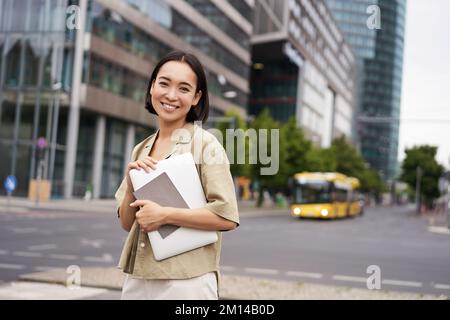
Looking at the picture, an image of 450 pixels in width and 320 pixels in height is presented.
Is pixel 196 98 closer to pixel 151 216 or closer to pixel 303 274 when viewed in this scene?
pixel 151 216

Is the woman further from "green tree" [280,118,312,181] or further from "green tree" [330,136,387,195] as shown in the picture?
"green tree" [330,136,387,195]

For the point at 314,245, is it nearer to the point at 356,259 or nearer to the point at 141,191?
the point at 356,259

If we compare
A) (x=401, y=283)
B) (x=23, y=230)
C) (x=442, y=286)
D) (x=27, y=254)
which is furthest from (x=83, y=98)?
(x=442, y=286)

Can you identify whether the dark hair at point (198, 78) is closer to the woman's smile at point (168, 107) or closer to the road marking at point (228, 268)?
the woman's smile at point (168, 107)

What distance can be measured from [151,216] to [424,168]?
55.8 m

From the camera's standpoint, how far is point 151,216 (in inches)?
75.3

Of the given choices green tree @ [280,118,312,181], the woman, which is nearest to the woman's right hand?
the woman

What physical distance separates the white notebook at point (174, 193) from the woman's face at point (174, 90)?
21cm

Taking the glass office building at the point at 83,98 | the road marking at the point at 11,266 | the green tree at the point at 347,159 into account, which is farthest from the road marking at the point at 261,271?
the green tree at the point at 347,159

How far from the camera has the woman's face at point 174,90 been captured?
2064 millimetres

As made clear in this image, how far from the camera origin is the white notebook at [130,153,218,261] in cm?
194

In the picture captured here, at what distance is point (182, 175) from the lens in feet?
6.35
